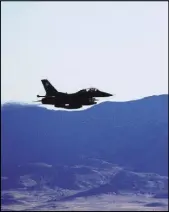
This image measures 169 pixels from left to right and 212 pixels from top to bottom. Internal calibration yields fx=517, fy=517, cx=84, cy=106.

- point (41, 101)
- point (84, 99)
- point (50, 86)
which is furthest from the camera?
point (50, 86)

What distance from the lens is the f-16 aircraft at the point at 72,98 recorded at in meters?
75.8

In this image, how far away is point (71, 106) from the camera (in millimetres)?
75438

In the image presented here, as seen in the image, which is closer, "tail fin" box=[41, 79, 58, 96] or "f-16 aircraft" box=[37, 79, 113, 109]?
"f-16 aircraft" box=[37, 79, 113, 109]

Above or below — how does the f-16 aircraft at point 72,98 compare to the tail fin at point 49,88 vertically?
below

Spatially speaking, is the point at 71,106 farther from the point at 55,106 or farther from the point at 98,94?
the point at 98,94

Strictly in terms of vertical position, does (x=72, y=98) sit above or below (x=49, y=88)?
below

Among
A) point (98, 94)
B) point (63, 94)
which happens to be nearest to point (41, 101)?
point (63, 94)

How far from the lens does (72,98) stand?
78.1 metres

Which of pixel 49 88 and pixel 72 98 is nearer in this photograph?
pixel 72 98

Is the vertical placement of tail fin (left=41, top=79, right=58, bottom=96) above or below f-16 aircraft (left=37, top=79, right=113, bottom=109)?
above

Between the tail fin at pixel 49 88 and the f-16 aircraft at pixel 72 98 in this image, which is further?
the tail fin at pixel 49 88

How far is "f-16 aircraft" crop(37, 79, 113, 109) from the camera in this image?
75750 millimetres

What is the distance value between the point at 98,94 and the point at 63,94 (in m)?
6.24

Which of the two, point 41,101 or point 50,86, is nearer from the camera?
point 41,101
